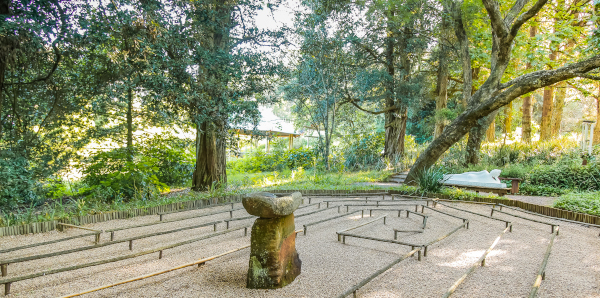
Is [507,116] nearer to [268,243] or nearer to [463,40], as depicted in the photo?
[463,40]

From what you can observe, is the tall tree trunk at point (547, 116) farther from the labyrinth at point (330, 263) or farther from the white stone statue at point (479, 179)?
the labyrinth at point (330, 263)

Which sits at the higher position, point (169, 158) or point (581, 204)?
point (169, 158)

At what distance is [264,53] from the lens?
6949mm

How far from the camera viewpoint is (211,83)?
579 centimetres

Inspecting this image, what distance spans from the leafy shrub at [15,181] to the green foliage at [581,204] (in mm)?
9640

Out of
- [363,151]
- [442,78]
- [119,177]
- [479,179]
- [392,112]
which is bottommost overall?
[119,177]

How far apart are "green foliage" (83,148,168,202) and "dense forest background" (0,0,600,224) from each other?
1.4 inches

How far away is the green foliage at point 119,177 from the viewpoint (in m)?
6.51

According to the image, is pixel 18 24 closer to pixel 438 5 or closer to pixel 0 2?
pixel 0 2

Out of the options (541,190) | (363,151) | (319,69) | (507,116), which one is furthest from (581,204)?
(507,116)

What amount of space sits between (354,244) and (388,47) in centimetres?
1007

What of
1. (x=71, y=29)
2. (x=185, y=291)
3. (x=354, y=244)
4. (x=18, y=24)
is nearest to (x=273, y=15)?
(x=71, y=29)

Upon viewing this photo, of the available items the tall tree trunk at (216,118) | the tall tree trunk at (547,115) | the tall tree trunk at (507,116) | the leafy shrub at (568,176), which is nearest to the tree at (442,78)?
the leafy shrub at (568,176)

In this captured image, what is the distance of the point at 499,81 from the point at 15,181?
1054 centimetres
